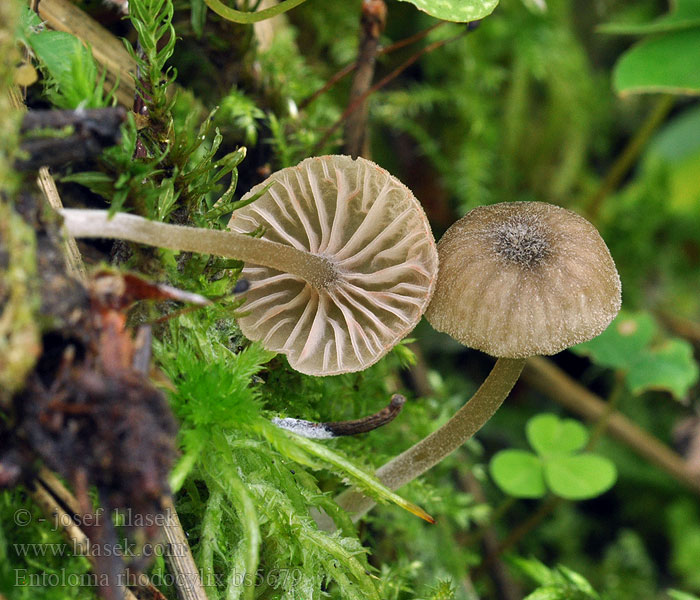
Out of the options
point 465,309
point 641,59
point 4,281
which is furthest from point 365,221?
point 641,59

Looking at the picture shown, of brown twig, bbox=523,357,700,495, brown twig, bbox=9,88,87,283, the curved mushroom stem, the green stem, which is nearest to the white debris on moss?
the curved mushroom stem

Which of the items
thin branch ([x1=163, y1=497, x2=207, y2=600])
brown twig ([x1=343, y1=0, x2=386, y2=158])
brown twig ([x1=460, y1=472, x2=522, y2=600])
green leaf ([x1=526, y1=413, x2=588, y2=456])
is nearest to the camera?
thin branch ([x1=163, y1=497, x2=207, y2=600])

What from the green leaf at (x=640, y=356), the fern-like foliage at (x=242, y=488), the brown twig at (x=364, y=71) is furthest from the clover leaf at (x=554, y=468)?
the brown twig at (x=364, y=71)

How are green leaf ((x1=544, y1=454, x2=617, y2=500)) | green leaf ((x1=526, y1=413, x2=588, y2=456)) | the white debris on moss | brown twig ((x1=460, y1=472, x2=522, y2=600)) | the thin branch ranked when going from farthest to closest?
1. brown twig ((x1=460, y1=472, x2=522, y2=600))
2. green leaf ((x1=526, y1=413, x2=588, y2=456))
3. green leaf ((x1=544, y1=454, x2=617, y2=500))
4. the white debris on moss
5. the thin branch

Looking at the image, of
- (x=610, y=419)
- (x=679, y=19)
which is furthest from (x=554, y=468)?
(x=679, y=19)

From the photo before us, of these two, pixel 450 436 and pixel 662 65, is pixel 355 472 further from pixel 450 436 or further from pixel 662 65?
pixel 662 65

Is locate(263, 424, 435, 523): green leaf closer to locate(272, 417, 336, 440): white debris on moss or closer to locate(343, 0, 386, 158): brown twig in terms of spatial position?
locate(272, 417, 336, 440): white debris on moss
